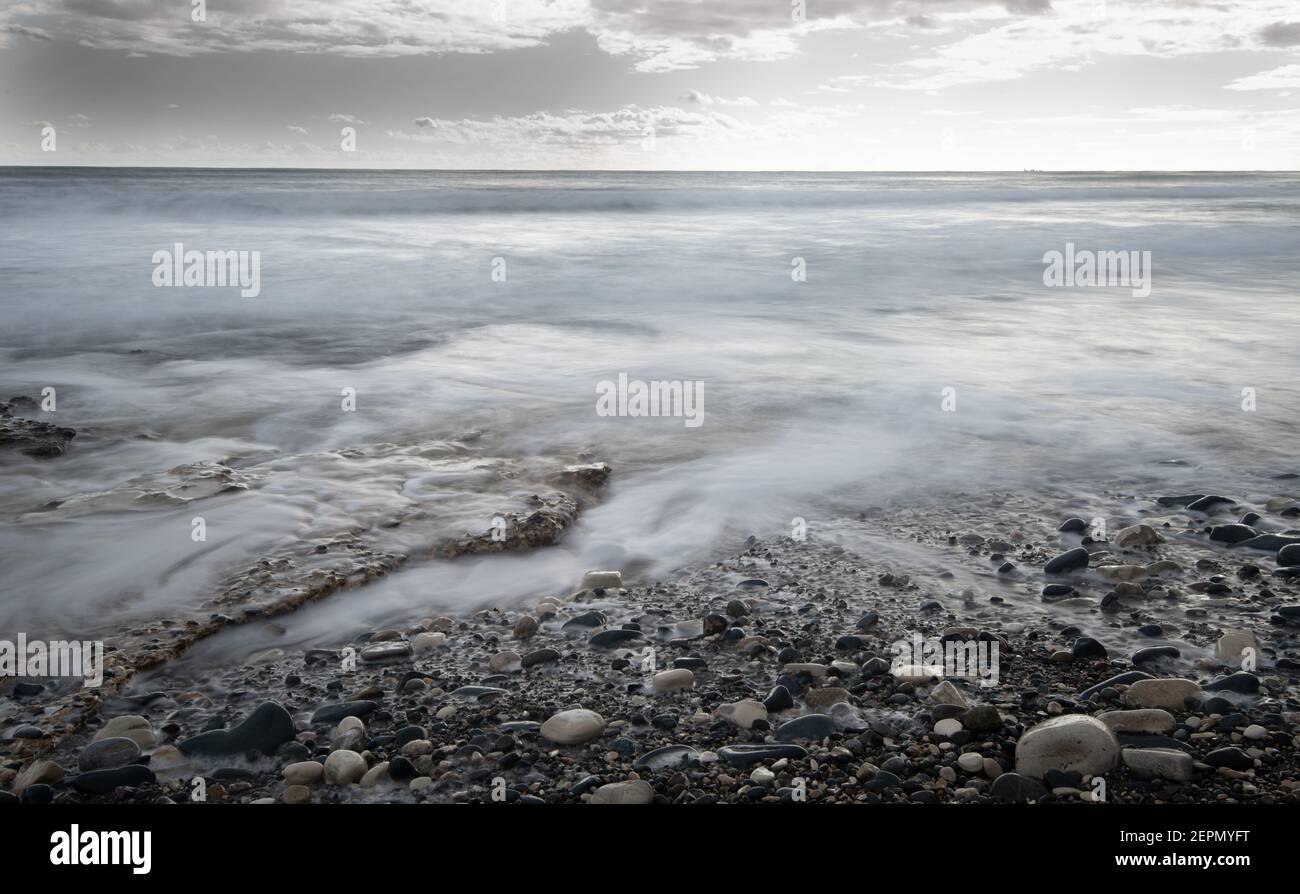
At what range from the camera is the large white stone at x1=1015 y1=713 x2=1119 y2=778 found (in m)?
2.32

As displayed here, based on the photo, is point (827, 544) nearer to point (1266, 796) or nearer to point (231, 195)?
point (1266, 796)

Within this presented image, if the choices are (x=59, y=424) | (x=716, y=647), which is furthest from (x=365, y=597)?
(x=59, y=424)

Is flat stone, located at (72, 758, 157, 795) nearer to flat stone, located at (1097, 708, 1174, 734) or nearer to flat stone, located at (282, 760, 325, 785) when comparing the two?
flat stone, located at (282, 760, 325, 785)

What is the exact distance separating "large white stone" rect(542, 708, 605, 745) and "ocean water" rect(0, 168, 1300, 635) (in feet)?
3.59

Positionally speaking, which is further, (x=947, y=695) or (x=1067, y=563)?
(x=1067, y=563)

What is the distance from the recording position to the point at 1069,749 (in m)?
2.33

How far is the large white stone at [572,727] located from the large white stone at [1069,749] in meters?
1.18

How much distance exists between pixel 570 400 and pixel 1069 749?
5136 millimetres

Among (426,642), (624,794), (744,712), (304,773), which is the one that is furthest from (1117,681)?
(304,773)

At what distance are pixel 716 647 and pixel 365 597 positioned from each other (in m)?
1.50

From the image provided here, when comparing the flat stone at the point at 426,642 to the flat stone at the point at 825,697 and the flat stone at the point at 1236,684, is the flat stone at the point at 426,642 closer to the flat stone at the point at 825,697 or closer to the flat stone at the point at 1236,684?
the flat stone at the point at 825,697

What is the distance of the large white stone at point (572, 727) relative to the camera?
8.38ft

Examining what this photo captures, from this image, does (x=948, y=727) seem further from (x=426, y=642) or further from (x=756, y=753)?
(x=426, y=642)
